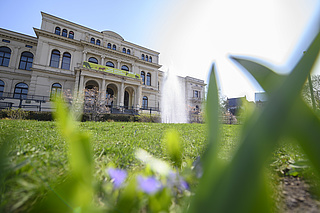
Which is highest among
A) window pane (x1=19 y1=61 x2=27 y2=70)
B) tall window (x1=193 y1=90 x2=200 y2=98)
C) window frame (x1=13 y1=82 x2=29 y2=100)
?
window pane (x1=19 y1=61 x2=27 y2=70)

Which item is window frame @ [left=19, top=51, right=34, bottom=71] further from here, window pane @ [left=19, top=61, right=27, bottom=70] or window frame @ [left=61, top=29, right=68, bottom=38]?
window frame @ [left=61, top=29, right=68, bottom=38]

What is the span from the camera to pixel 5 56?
56.6ft

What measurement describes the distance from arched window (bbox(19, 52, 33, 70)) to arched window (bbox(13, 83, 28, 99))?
85.0 inches

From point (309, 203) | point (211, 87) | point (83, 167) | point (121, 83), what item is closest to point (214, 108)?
point (211, 87)

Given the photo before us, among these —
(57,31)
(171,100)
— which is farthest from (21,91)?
(171,100)

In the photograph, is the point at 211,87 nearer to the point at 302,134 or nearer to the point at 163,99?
the point at 302,134

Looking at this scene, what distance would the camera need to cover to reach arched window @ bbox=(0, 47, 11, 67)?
17109 mm

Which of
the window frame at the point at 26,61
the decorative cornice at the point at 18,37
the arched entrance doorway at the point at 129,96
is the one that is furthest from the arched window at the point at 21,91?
the arched entrance doorway at the point at 129,96

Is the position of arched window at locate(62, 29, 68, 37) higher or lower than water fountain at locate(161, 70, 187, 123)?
higher

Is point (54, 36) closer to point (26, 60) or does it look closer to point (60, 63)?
point (60, 63)

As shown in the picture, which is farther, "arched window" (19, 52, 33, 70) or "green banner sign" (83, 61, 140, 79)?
"arched window" (19, 52, 33, 70)

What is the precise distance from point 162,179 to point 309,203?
1.56 feet

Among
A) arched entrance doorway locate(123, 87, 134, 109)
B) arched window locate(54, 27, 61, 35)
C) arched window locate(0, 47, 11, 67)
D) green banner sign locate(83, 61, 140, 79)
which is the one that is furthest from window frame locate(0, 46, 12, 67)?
arched entrance doorway locate(123, 87, 134, 109)

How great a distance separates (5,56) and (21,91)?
4.36 meters
